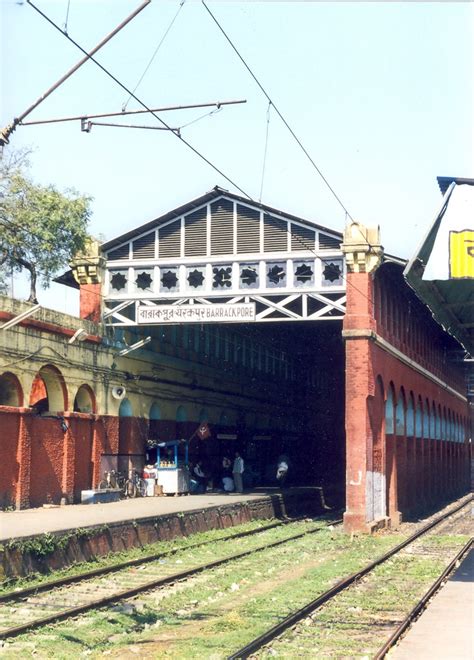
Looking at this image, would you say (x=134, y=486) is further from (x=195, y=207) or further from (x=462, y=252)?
(x=462, y=252)

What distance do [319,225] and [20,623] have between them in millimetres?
15557

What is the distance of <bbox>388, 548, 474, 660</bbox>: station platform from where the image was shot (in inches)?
358

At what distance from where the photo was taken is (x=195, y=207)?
26.0 meters

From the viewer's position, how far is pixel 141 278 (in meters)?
26.5

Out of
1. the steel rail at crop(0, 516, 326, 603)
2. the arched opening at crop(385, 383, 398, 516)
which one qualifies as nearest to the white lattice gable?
the arched opening at crop(385, 383, 398, 516)

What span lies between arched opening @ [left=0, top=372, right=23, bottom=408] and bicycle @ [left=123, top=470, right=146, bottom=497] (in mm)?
6380

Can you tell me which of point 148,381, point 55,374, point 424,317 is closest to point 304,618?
point 55,374

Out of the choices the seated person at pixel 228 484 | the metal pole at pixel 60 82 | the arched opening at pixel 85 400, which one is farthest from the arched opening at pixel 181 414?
the metal pole at pixel 60 82

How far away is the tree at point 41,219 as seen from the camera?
25.9 meters

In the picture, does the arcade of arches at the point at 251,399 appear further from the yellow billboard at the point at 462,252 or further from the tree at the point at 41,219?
the yellow billboard at the point at 462,252

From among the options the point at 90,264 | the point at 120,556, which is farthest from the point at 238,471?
the point at 120,556

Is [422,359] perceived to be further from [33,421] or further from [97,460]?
[33,421]

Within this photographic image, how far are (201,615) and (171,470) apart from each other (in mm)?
16156

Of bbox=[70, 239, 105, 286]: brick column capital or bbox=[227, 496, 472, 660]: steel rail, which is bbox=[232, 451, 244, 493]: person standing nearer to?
bbox=[70, 239, 105, 286]: brick column capital
